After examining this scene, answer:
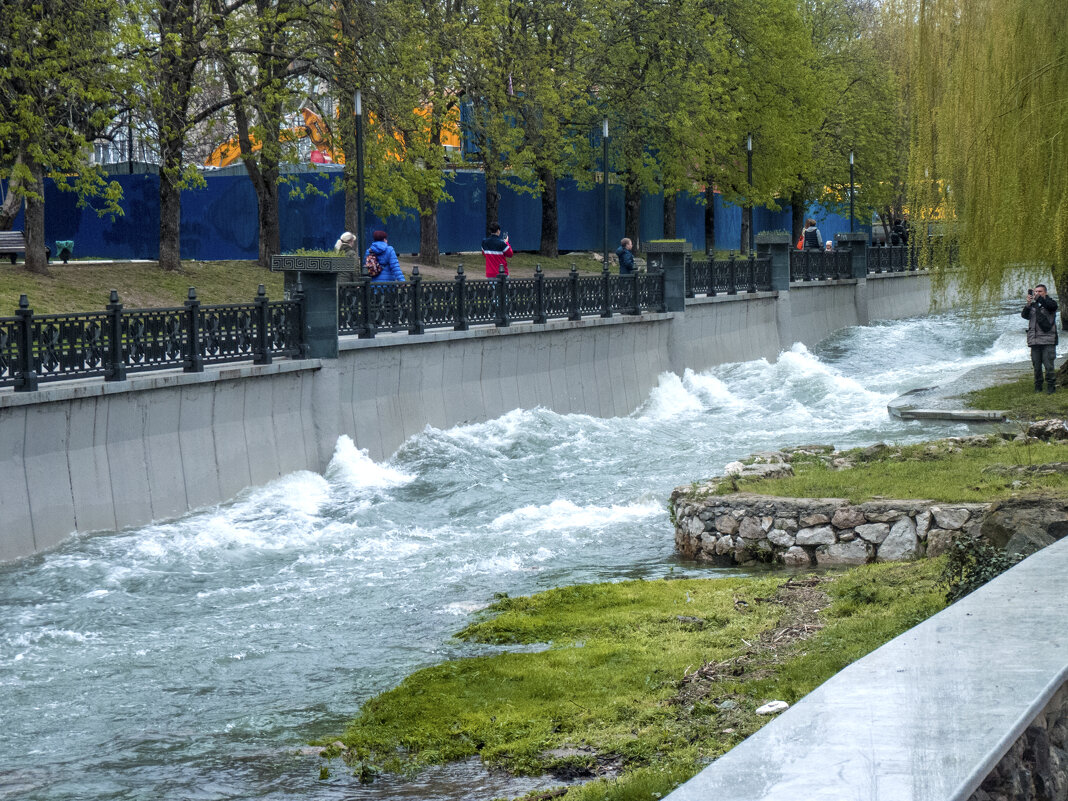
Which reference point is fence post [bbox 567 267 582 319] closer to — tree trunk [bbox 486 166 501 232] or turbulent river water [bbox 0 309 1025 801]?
turbulent river water [bbox 0 309 1025 801]

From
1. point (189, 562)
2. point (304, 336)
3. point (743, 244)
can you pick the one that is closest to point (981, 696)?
point (189, 562)

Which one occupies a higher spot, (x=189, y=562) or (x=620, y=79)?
(x=620, y=79)

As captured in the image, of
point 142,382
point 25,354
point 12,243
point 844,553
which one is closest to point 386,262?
point 142,382

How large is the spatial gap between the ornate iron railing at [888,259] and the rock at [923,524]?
35.4m

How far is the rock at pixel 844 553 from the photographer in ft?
40.4

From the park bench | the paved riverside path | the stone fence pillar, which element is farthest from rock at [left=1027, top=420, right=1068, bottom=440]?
the park bench

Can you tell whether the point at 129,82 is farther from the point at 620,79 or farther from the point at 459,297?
the point at 620,79

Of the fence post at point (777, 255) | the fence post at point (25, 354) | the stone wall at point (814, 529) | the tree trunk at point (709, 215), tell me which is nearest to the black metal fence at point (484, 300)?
the fence post at point (25, 354)

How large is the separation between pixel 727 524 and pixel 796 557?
2.40ft

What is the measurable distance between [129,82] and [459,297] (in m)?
6.50

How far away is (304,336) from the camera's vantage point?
18.2m

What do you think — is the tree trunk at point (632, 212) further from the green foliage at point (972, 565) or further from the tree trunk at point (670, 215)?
the green foliage at point (972, 565)

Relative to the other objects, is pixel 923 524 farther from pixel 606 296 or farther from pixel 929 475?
pixel 606 296

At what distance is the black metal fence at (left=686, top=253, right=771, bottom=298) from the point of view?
103 feet
